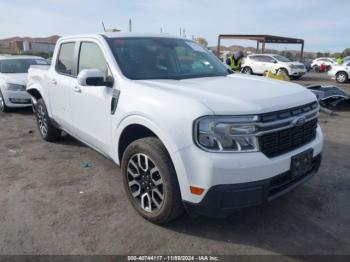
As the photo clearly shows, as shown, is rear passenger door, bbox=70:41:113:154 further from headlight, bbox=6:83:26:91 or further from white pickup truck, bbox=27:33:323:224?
headlight, bbox=6:83:26:91

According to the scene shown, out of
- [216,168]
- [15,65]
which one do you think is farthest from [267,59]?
[216,168]

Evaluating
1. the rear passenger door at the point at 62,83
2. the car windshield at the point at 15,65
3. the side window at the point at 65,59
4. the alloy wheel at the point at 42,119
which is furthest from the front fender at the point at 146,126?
the car windshield at the point at 15,65

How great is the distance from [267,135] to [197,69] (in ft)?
5.48

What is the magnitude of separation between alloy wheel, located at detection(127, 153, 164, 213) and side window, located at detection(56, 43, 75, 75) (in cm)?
198

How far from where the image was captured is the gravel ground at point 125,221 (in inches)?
116

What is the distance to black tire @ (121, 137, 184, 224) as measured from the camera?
113 inches

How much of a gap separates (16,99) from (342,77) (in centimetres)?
1855

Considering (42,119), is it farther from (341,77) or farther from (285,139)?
(341,77)

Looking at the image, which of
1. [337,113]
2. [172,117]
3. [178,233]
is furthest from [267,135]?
[337,113]

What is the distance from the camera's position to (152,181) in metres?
3.14

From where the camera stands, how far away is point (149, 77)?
358cm

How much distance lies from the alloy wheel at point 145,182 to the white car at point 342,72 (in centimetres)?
1988

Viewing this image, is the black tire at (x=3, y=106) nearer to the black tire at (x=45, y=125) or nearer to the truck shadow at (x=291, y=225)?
the black tire at (x=45, y=125)

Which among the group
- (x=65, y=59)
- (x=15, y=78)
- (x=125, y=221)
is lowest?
(x=125, y=221)
